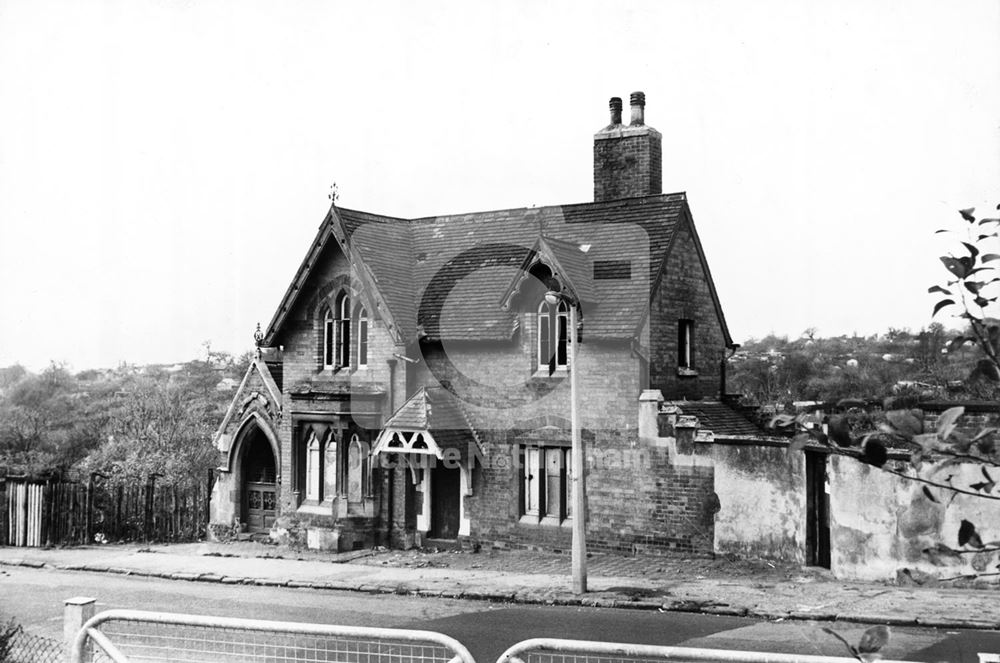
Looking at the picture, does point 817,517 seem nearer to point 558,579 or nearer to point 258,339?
point 558,579

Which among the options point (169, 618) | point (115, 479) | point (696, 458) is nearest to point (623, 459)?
point (696, 458)

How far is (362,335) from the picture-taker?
24.6 meters

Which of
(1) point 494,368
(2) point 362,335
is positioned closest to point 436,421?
(1) point 494,368

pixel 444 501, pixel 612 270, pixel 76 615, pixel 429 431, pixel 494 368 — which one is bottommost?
pixel 444 501

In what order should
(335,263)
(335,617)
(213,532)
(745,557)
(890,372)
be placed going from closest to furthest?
(335,617) → (745,557) → (335,263) → (213,532) → (890,372)

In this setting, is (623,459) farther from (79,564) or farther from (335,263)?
(79,564)

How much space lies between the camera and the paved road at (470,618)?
13.5 m

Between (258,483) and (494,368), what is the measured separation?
851cm

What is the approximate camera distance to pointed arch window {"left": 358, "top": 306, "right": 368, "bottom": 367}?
2453 cm

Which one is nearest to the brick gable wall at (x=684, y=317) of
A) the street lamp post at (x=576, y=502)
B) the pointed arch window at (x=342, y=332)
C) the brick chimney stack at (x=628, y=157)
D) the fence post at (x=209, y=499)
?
the brick chimney stack at (x=628, y=157)

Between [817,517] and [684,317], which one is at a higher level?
[684,317]

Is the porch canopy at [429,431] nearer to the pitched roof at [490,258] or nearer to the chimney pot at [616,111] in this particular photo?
the pitched roof at [490,258]

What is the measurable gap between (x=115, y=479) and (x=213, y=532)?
36.0 feet

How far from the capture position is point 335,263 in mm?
24641
